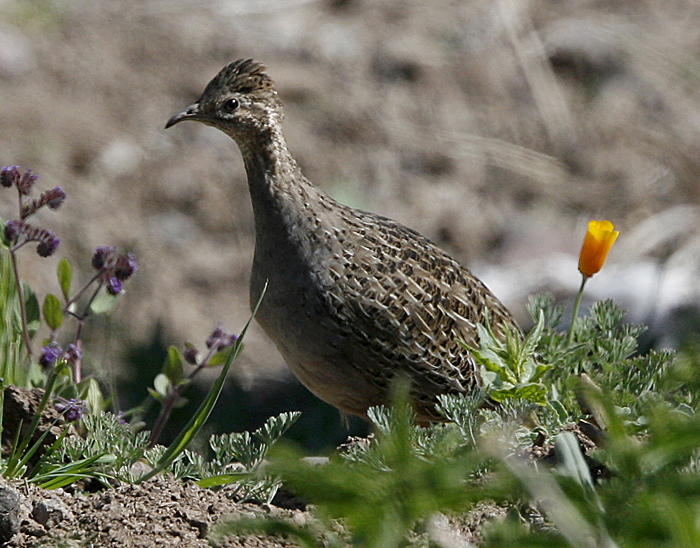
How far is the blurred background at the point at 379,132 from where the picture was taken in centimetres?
719

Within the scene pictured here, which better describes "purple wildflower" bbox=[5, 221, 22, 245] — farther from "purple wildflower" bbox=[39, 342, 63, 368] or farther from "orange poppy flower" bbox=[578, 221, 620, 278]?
"orange poppy flower" bbox=[578, 221, 620, 278]

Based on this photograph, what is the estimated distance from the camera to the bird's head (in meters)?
4.32

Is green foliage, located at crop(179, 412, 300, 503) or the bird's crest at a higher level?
the bird's crest

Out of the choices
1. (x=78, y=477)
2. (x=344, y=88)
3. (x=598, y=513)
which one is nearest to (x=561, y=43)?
(x=344, y=88)

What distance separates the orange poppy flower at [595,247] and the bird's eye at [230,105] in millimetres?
1568

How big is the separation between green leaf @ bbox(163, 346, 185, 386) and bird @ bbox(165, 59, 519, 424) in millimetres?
490

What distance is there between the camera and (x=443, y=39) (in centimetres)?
852

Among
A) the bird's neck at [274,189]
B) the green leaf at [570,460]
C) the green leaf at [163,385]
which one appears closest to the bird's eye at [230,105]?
the bird's neck at [274,189]

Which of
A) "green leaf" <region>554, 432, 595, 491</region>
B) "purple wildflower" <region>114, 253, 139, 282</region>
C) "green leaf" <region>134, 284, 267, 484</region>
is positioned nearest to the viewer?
"green leaf" <region>554, 432, 595, 491</region>

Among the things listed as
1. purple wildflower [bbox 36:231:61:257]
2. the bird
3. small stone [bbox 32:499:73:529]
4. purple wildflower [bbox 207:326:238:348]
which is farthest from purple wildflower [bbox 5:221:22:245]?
small stone [bbox 32:499:73:529]

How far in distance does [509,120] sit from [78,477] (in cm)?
558

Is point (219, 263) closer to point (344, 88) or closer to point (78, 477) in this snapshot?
point (344, 88)

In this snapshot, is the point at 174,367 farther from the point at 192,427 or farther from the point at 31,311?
the point at 192,427

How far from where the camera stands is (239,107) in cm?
432
